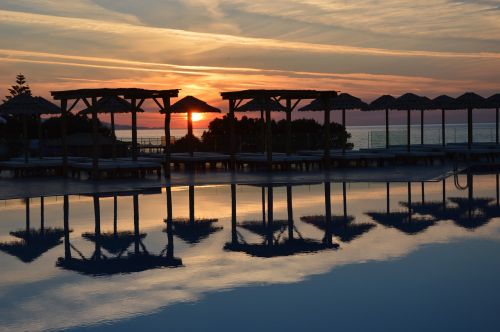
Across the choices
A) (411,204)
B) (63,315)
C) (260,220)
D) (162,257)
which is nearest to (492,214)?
(411,204)

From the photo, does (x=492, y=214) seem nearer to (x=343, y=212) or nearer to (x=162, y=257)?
(x=343, y=212)

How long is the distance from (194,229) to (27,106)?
14996mm

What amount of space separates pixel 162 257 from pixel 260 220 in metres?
4.07

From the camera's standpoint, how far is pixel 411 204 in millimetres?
16641

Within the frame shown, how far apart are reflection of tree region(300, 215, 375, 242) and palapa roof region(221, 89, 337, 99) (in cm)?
1199

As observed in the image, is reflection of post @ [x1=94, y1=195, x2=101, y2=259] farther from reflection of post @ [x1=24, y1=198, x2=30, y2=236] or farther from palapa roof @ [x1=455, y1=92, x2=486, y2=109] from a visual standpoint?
palapa roof @ [x1=455, y1=92, x2=486, y2=109]

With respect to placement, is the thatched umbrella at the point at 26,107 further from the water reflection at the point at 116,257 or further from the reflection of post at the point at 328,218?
the water reflection at the point at 116,257

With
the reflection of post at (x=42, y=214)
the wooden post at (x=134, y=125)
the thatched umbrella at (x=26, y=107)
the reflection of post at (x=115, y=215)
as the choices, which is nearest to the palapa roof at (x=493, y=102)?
the wooden post at (x=134, y=125)

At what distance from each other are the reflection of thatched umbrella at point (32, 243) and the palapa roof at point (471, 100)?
2661 cm

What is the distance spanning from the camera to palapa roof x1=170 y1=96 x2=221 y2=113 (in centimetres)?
2931

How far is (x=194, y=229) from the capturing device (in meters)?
13.4

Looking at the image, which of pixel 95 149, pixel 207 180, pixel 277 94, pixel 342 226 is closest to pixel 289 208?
pixel 342 226

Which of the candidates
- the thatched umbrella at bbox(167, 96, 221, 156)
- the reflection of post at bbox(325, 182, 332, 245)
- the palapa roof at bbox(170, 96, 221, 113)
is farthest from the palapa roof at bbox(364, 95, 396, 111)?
the reflection of post at bbox(325, 182, 332, 245)

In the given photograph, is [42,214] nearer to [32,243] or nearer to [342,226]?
[32,243]
